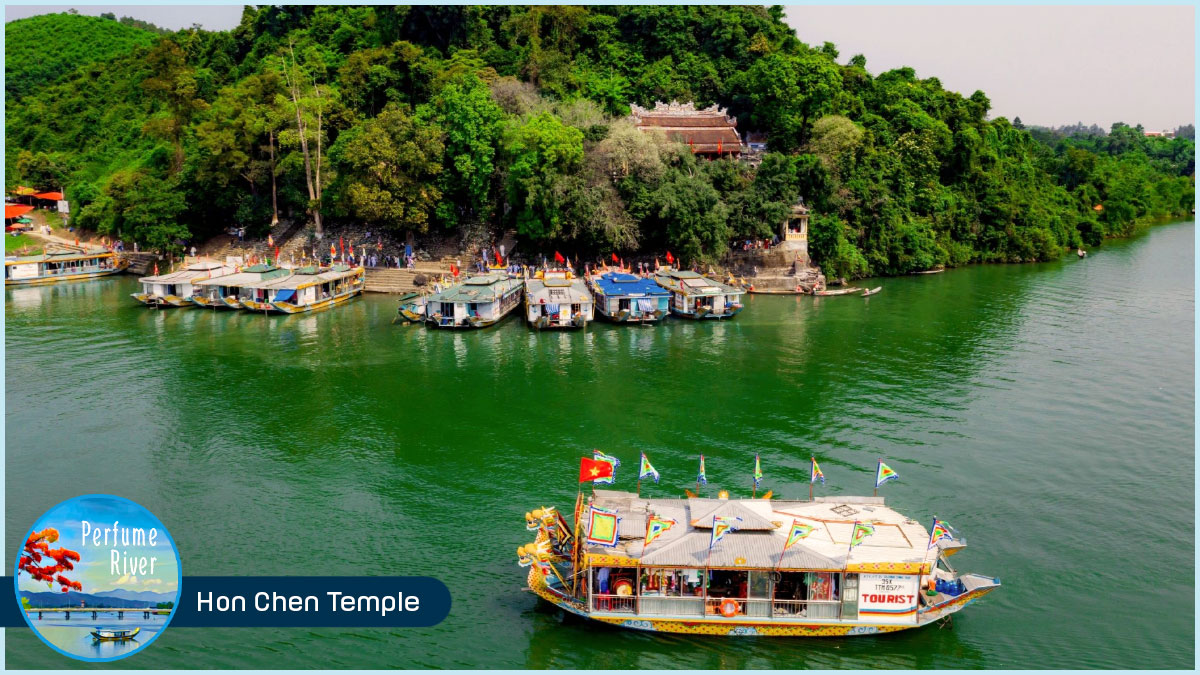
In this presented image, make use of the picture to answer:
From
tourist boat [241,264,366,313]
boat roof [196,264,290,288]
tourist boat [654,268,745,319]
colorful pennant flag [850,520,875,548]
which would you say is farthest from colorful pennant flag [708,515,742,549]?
boat roof [196,264,290,288]

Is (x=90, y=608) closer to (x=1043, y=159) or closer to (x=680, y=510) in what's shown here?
(x=680, y=510)

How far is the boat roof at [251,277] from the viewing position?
1726 inches

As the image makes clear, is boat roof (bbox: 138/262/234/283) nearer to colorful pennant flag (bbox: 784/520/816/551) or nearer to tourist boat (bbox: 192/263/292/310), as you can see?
tourist boat (bbox: 192/263/292/310)

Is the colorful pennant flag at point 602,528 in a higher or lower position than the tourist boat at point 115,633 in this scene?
higher

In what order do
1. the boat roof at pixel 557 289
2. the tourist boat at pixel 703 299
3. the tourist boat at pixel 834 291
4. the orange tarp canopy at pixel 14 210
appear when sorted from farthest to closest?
the orange tarp canopy at pixel 14 210 → the tourist boat at pixel 834 291 → the tourist boat at pixel 703 299 → the boat roof at pixel 557 289

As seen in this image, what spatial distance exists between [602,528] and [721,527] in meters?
2.18

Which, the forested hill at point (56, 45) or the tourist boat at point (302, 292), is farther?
the forested hill at point (56, 45)

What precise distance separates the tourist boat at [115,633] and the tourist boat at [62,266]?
44704 mm

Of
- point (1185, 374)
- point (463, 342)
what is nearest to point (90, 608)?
point (463, 342)

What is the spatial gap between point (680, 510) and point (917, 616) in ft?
15.6

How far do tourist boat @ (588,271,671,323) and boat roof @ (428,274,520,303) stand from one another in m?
4.98

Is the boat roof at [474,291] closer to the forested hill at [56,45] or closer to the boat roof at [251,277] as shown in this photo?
the boat roof at [251,277]

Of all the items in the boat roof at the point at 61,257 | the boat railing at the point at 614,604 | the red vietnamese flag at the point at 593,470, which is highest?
the boat roof at the point at 61,257

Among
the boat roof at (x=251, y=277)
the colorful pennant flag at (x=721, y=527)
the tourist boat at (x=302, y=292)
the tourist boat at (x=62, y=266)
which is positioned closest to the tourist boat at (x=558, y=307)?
the tourist boat at (x=302, y=292)
